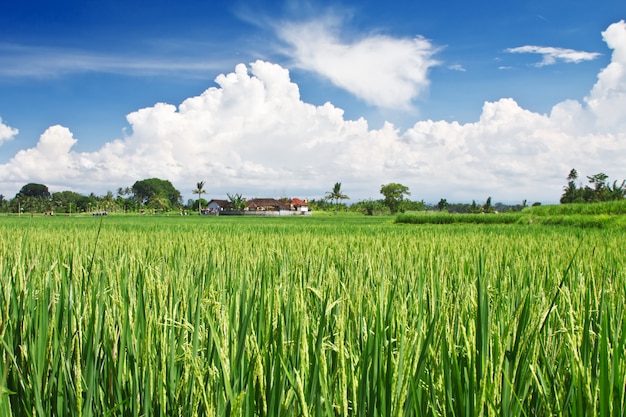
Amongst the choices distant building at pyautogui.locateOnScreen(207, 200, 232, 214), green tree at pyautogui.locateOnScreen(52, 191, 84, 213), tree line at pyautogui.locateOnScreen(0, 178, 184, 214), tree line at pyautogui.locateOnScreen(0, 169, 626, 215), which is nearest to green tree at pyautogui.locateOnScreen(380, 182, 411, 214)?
tree line at pyautogui.locateOnScreen(0, 169, 626, 215)

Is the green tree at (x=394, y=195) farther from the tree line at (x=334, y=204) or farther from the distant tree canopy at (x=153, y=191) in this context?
the distant tree canopy at (x=153, y=191)

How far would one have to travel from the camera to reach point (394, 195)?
8119 centimetres

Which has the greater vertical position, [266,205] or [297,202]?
[297,202]

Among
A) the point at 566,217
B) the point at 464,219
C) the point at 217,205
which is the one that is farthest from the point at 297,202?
the point at 566,217

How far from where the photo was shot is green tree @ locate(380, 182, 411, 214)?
3105 inches

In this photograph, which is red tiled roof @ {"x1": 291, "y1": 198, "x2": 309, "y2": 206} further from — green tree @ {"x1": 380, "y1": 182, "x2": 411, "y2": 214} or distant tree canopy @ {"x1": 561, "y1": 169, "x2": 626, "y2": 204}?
distant tree canopy @ {"x1": 561, "y1": 169, "x2": 626, "y2": 204}

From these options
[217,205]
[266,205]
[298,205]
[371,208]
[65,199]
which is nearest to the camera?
[371,208]

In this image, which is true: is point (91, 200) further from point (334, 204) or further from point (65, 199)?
point (334, 204)

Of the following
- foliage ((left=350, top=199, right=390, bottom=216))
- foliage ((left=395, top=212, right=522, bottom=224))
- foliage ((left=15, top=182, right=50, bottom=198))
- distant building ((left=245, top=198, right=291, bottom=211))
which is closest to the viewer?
foliage ((left=395, top=212, right=522, bottom=224))

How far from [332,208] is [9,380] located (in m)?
85.2

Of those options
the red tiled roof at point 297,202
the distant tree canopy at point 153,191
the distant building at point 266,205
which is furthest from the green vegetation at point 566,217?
the distant tree canopy at point 153,191

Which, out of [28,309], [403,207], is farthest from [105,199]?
[28,309]

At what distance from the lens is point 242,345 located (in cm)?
95

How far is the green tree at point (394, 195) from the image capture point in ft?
259
